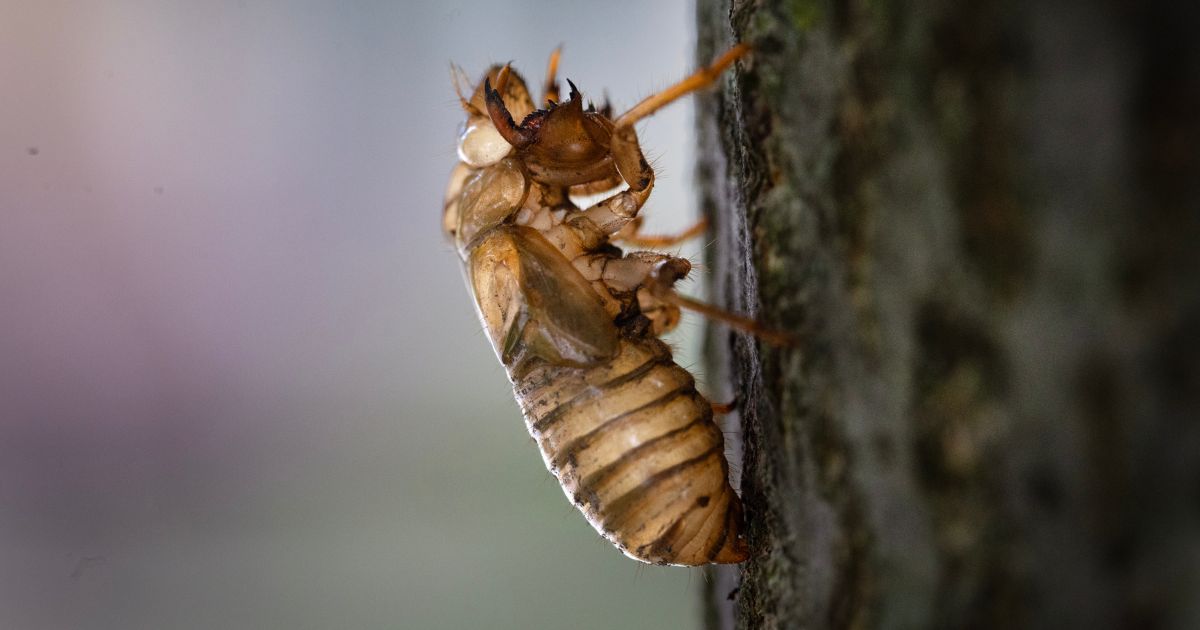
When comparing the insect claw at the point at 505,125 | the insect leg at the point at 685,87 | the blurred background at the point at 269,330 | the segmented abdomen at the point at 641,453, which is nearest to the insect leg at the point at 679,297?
the segmented abdomen at the point at 641,453

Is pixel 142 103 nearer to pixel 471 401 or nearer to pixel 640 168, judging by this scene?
pixel 471 401

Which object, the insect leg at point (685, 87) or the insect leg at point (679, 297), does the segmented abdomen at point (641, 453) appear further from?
the insect leg at point (685, 87)

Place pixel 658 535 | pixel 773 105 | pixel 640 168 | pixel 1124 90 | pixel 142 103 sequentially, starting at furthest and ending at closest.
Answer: pixel 142 103 → pixel 640 168 → pixel 658 535 → pixel 773 105 → pixel 1124 90

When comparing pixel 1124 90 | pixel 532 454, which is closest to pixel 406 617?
pixel 532 454

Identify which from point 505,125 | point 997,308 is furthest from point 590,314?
point 997,308

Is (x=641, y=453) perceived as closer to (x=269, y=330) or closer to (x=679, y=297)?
(x=679, y=297)

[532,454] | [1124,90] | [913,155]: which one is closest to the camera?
[1124,90]

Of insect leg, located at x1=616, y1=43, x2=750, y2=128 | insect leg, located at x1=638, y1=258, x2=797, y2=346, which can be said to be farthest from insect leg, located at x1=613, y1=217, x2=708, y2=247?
insect leg, located at x1=616, y1=43, x2=750, y2=128
